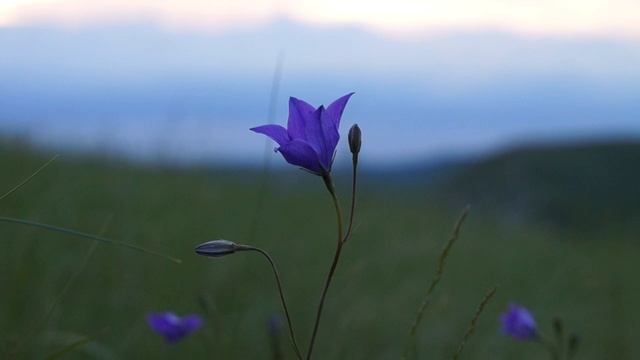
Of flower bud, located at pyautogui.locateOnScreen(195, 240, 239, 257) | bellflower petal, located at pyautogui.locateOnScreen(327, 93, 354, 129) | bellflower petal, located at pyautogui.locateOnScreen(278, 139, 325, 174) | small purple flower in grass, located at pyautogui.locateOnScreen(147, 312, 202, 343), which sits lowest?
small purple flower in grass, located at pyautogui.locateOnScreen(147, 312, 202, 343)

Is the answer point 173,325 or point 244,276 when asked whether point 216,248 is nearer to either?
point 173,325

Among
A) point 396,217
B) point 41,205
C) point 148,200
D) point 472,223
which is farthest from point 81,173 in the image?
point 472,223

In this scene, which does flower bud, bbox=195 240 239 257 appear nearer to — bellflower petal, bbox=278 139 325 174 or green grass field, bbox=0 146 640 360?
bellflower petal, bbox=278 139 325 174

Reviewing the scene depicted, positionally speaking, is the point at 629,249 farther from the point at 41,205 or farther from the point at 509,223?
the point at 41,205

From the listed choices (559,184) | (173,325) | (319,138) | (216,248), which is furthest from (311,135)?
(559,184)

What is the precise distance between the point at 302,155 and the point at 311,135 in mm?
28

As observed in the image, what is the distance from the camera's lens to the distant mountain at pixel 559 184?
1059 cm

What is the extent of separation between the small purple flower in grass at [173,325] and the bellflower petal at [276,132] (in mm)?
555

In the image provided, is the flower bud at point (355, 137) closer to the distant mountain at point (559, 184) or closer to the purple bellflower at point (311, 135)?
the purple bellflower at point (311, 135)

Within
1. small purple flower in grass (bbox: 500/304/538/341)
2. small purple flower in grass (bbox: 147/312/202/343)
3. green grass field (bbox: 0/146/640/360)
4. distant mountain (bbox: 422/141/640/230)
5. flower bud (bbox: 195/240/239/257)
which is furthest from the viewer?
distant mountain (bbox: 422/141/640/230)

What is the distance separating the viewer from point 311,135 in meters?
0.99

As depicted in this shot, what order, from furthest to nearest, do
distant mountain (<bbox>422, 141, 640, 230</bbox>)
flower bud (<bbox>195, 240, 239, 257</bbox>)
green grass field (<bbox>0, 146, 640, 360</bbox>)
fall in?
distant mountain (<bbox>422, 141, 640, 230</bbox>) < green grass field (<bbox>0, 146, 640, 360</bbox>) < flower bud (<bbox>195, 240, 239, 257</bbox>)

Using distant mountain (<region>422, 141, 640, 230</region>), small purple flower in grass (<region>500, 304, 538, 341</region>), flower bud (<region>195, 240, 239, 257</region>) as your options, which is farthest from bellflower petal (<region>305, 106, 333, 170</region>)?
distant mountain (<region>422, 141, 640, 230</region>)

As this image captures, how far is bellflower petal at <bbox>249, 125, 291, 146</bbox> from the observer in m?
0.98
